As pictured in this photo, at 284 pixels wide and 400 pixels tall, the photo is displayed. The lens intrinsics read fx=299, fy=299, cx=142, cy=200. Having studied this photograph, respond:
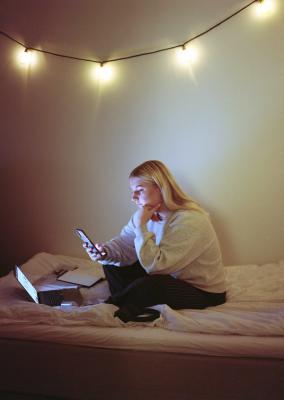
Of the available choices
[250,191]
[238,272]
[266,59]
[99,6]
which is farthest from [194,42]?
[238,272]

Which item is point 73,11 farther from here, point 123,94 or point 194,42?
point 194,42

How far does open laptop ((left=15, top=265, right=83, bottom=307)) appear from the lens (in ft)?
4.40

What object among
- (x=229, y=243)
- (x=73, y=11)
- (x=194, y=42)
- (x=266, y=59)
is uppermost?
(x=73, y=11)

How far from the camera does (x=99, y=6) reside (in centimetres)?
179

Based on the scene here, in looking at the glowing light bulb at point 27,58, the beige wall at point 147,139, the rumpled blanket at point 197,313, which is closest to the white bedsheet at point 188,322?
the rumpled blanket at point 197,313

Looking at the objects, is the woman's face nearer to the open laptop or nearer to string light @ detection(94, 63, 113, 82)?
the open laptop

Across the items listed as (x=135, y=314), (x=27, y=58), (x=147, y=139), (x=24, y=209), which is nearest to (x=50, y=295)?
(x=135, y=314)

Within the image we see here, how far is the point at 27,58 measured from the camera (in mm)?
2006

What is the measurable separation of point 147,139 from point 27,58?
978mm

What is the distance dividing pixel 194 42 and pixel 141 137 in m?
0.66

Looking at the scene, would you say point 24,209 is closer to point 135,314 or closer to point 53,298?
point 53,298

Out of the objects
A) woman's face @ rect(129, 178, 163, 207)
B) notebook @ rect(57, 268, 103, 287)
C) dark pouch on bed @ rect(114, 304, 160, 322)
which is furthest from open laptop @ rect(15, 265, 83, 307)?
woman's face @ rect(129, 178, 163, 207)

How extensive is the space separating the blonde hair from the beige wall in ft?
1.76

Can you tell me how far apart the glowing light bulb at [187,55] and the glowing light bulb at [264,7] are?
39cm
